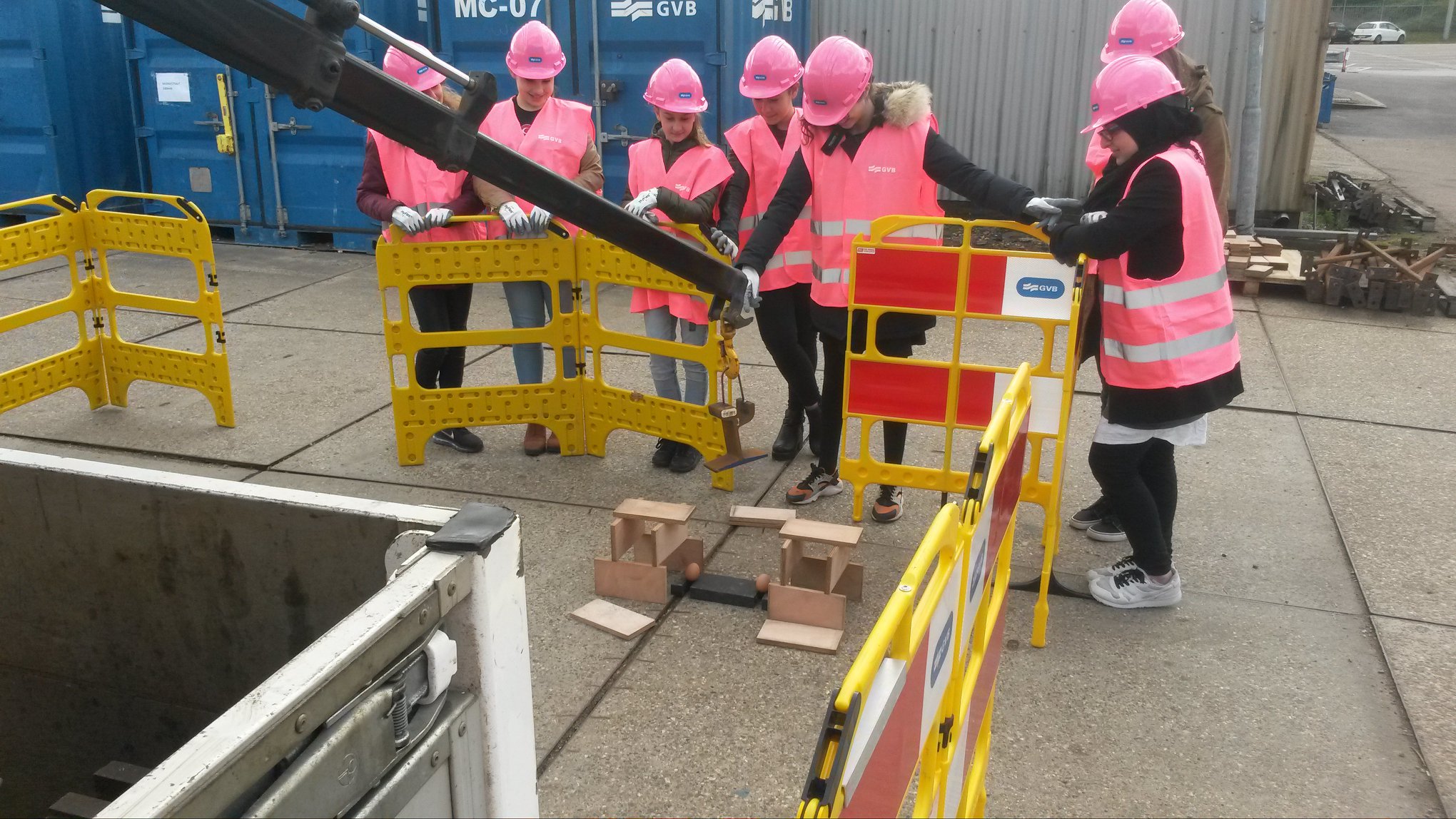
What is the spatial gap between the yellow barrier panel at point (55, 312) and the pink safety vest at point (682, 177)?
3060 mm

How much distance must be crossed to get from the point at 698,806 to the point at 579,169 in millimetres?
3533

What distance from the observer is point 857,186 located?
4.74 meters

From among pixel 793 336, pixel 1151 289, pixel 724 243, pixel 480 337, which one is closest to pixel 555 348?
pixel 480 337

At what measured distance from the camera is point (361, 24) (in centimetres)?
246

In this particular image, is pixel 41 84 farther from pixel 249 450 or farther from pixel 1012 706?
pixel 1012 706

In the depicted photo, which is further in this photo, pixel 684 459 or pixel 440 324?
pixel 440 324

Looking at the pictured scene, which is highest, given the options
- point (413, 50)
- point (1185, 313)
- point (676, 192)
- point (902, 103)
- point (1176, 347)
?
point (413, 50)

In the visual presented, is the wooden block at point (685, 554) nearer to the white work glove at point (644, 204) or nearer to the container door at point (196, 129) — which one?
the white work glove at point (644, 204)

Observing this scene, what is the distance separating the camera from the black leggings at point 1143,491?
4.00 metres

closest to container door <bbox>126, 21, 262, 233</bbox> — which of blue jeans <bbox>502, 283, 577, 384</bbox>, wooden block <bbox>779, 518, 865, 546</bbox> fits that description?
blue jeans <bbox>502, 283, 577, 384</bbox>

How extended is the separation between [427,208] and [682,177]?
4.25 feet

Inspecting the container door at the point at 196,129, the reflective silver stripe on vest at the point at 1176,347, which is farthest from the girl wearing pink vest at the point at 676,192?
the container door at the point at 196,129

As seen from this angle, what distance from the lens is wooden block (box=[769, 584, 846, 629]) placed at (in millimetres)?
4031

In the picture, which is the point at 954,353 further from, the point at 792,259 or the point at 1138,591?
the point at 792,259
